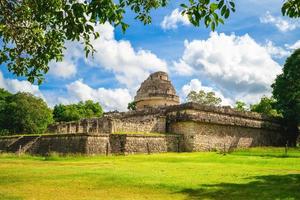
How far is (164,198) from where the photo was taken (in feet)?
40.4

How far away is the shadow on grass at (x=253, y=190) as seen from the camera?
487 inches

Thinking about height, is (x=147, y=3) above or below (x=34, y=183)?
above

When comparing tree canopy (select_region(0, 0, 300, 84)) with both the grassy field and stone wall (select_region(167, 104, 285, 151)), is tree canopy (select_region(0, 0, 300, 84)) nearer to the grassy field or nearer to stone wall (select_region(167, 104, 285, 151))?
the grassy field

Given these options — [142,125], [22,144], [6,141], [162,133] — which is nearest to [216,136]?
[162,133]

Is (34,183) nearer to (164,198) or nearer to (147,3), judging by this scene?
(164,198)

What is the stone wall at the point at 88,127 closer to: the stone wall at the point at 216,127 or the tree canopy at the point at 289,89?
the stone wall at the point at 216,127

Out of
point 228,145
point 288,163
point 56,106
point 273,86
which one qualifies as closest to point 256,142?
point 228,145

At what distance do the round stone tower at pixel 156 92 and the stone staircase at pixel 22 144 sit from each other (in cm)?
2023

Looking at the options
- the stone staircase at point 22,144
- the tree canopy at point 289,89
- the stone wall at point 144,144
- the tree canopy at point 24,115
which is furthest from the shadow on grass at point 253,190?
the tree canopy at point 24,115

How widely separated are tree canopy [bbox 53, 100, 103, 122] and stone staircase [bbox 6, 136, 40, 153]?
28697 mm

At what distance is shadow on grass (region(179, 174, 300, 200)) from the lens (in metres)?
12.4

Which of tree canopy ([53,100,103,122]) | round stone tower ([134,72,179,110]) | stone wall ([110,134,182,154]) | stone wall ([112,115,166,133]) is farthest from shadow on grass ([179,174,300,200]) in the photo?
tree canopy ([53,100,103,122])

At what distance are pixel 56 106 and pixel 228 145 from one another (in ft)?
127

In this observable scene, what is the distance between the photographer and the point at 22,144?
33.0 meters
